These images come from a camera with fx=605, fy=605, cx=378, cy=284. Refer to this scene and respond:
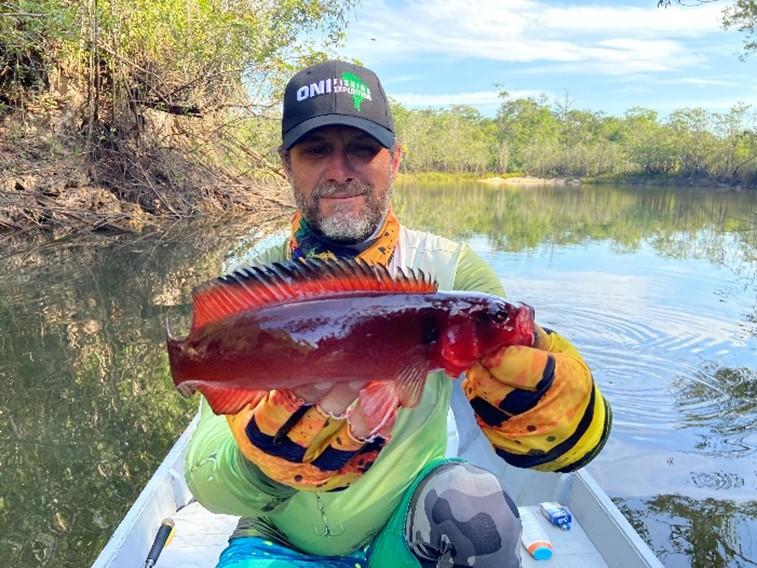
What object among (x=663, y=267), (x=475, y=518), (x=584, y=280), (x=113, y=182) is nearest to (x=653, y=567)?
(x=475, y=518)

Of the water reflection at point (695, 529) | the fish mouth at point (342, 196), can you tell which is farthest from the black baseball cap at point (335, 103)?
the water reflection at point (695, 529)

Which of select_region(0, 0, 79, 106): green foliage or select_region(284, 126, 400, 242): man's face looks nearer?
select_region(284, 126, 400, 242): man's face

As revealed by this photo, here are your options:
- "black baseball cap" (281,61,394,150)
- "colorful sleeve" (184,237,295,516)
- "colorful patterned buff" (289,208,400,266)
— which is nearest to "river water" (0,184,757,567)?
"colorful patterned buff" (289,208,400,266)

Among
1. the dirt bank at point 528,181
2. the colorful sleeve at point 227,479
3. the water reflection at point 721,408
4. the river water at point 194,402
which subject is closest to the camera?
the colorful sleeve at point 227,479

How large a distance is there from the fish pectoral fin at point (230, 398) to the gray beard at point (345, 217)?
873mm

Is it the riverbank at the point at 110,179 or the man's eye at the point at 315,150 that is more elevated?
the riverbank at the point at 110,179

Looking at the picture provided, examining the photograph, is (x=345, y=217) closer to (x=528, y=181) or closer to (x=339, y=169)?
(x=339, y=169)

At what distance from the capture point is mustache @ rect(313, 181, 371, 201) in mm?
2332

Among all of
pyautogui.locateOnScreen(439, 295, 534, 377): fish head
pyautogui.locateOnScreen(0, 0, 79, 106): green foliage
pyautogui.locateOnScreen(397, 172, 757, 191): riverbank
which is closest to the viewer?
pyautogui.locateOnScreen(439, 295, 534, 377): fish head

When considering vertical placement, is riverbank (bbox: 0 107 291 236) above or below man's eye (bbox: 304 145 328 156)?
above

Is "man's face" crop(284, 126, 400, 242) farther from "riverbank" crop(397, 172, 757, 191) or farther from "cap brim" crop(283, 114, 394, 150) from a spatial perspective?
"riverbank" crop(397, 172, 757, 191)

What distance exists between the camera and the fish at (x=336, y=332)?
62.3 inches

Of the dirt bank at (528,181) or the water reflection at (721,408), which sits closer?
the water reflection at (721,408)

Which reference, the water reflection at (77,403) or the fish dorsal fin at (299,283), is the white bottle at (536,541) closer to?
the fish dorsal fin at (299,283)
